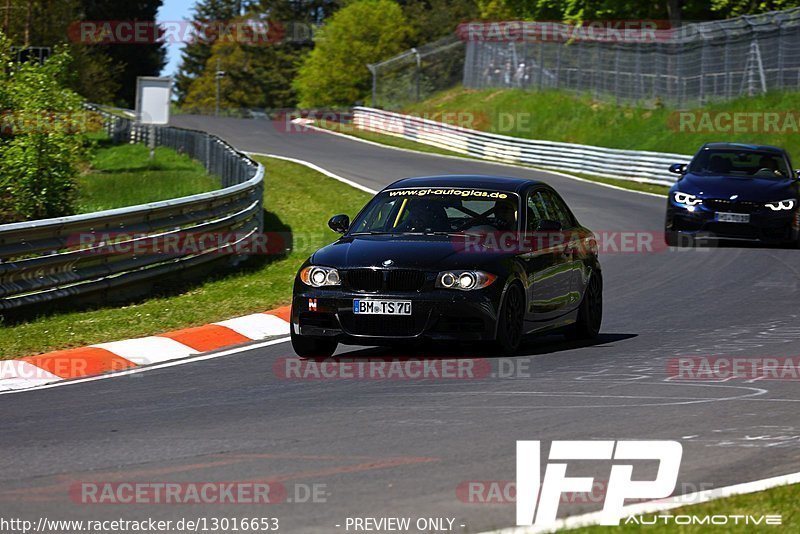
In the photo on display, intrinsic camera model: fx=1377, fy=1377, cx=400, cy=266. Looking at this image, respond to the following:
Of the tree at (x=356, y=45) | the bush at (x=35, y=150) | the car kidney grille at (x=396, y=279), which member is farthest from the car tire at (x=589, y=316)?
the tree at (x=356, y=45)

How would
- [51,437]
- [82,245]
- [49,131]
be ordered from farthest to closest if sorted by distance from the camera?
[49,131] < [82,245] < [51,437]

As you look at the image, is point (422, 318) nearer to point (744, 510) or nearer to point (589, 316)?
point (589, 316)

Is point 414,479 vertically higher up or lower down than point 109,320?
higher up

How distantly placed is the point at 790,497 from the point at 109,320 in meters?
8.27

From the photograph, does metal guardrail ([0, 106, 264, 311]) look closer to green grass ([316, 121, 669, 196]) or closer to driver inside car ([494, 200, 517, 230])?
driver inside car ([494, 200, 517, 230])

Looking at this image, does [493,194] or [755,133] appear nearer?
[493,194]

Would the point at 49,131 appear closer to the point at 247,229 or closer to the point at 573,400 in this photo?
the point at 247,229

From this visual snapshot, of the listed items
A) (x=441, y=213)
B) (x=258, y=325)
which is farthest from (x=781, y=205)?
(x=441, y=213)

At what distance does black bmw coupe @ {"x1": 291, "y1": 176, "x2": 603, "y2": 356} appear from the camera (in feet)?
34.0

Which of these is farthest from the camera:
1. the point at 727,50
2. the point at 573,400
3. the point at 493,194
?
the point at 727,50

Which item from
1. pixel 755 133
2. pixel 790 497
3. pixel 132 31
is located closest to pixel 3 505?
pixel 790 497

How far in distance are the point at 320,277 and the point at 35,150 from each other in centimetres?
1248

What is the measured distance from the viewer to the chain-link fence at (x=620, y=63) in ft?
143

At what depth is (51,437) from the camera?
25.4 feet
